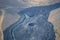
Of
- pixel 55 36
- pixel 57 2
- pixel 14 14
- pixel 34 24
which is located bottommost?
pixel 55 36

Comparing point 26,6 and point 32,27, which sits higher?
point 26,6

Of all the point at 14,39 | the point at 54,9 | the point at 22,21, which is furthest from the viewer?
the point at 54,9

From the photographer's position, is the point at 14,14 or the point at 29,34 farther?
the point at 14,14

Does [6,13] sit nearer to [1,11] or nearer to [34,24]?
[1,11]

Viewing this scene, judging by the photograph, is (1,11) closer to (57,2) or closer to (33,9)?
(33,9)

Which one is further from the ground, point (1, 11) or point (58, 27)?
point (1, 11)

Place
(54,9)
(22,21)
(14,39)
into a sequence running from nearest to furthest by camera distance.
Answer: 1. (14,39)
2. (22,21)
3. (54,9)

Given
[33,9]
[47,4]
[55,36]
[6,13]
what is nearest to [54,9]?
[47,4]

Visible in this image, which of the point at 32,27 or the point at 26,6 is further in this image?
the point at 26,6
